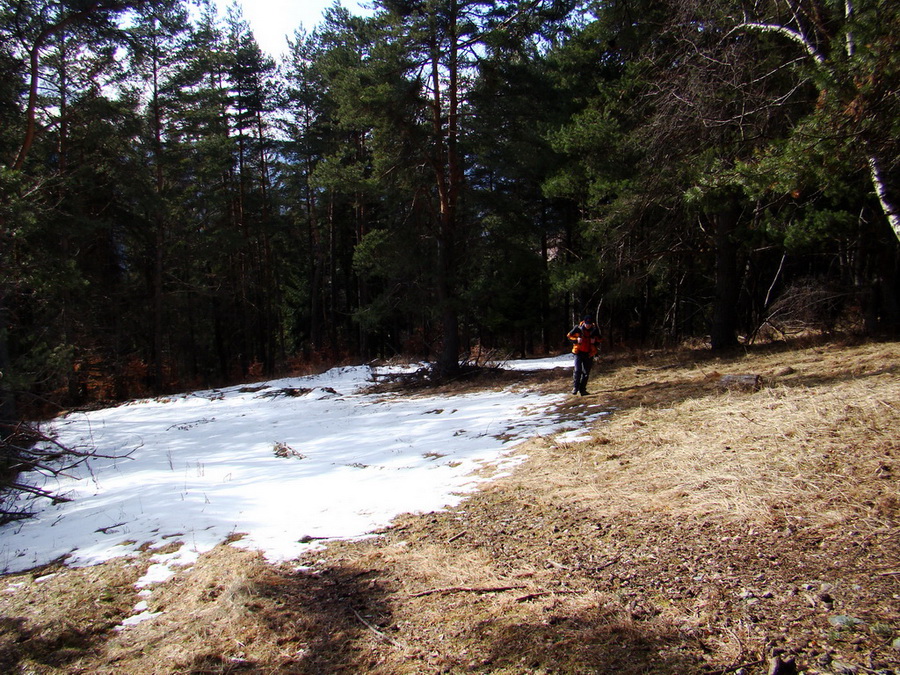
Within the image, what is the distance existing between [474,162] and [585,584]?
14199 millimetres

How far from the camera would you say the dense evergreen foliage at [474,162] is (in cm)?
743

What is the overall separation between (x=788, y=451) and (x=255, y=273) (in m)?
28.7

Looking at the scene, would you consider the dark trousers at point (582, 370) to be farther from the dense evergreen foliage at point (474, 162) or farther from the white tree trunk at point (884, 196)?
the white tree trunk at point (884, 196)

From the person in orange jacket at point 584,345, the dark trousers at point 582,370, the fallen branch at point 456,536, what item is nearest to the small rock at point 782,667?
the fallen branch at point 456,536

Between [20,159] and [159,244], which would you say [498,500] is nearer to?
[20,159]

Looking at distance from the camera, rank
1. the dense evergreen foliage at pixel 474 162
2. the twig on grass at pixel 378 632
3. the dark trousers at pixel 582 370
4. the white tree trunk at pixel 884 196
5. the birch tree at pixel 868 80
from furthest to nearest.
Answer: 1. the dark trousers at pixel 582 370
2. the dense evergreen foliage at pixel 474 162
3. the white tree trunk at pixel 884 196
4. the birch tree at pixel 868 80
5. the twig on grass at pixel 378 632

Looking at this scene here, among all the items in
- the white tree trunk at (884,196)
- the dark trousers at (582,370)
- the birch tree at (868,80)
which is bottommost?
the dark trousers at (582,370)

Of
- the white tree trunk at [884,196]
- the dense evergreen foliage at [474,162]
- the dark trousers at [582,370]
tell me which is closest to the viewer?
the white tree trunk at [884,196]

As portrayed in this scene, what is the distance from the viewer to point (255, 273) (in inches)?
1162

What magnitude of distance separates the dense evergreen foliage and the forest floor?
3.36 metres

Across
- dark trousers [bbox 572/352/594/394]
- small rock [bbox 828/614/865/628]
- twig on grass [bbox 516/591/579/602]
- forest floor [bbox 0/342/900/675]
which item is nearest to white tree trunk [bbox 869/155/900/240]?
forest floor [bbox 0/342/900/675]

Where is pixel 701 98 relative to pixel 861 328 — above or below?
above

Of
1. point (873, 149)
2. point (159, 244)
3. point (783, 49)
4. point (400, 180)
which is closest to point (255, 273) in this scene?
point (159, 244)

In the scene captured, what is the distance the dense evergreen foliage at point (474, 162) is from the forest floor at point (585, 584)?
336cm
